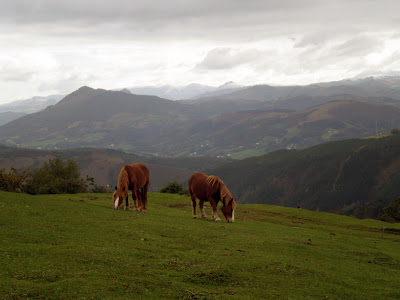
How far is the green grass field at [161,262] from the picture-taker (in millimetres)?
10562

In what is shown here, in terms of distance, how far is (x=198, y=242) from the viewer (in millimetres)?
17750

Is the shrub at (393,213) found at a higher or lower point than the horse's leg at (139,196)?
lower

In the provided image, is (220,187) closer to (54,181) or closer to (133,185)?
(133,185)

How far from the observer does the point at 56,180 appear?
50.3 metres

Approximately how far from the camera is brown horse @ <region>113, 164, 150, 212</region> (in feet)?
82.0

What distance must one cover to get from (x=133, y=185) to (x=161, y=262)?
1287 cm

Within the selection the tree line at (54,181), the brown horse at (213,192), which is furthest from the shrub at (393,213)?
the tree line at (54,181)

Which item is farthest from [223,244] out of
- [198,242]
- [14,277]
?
[14,277]

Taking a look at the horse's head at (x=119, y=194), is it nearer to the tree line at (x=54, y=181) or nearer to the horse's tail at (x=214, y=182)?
the horse's tail at (x=214, y=182)

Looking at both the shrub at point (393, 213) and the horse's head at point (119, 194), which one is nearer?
the horse's head at point (119, 194)

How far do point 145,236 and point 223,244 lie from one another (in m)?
3.85

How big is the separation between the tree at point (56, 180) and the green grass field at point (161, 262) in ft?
87.0

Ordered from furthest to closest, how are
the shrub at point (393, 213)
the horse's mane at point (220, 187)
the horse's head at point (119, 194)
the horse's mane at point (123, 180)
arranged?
the shrub at point (393, 213) < the horse's mane at point (220, 187) < the horse's head at point (119, 194) < the horse's mane at point (123, 180)

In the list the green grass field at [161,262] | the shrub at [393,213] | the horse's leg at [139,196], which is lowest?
the shrub at [393,213]
